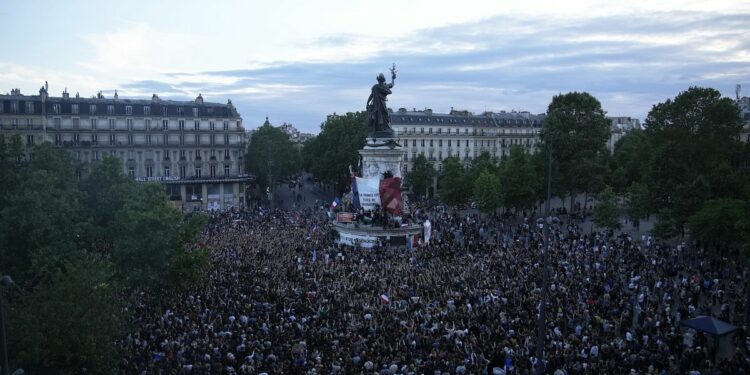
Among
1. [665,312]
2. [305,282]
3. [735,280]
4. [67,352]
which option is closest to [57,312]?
[67,352]

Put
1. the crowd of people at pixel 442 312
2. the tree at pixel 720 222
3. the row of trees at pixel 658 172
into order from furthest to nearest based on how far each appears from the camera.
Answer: the row of trees at pixel 658 172 < the tree at pixel 720 222 < the crowd of people at pixel 442 312

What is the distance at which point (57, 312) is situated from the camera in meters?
17.9

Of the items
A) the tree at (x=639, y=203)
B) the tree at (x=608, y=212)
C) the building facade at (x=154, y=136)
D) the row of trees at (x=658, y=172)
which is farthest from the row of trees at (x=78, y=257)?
the building facade at (x=154, y=136)

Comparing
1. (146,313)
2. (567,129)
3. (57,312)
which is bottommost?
(146,313)

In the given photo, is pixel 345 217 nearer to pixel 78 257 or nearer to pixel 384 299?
pixel 384 299

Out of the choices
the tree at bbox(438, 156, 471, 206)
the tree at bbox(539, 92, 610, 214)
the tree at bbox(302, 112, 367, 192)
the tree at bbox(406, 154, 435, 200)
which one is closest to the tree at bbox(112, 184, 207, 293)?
the tree at bbox(438, 156, 471, 206)

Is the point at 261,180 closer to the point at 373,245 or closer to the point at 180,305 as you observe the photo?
the point at 373,245

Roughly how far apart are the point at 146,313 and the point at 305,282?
24.8 ft

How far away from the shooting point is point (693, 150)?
1737 inches

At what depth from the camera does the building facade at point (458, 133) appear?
306ft

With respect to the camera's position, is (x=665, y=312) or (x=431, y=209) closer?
(x=665, y=312)

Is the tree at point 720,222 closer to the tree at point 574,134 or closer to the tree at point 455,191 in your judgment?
the tree at point 574,134

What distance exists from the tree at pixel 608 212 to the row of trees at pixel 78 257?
3038 cm

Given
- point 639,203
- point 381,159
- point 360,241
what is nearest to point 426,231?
point 360,241
